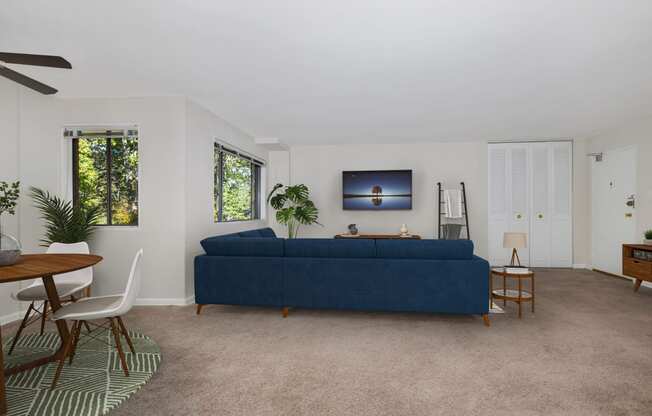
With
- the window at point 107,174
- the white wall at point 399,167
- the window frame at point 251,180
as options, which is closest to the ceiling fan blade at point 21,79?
the window at point 107,174

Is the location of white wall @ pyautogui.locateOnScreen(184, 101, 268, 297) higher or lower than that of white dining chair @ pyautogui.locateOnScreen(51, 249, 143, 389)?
higher

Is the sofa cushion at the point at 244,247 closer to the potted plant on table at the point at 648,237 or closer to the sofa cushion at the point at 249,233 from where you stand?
the sofa cushion at the point at 249,233

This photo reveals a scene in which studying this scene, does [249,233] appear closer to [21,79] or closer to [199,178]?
[199,178]

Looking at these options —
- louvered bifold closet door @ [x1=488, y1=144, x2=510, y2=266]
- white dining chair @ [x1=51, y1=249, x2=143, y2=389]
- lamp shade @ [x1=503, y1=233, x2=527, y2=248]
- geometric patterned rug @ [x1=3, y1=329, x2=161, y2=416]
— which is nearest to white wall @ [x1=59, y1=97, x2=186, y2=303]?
geometric patterned rug @ [x1=3, y1=329, x2=161, y2=416]

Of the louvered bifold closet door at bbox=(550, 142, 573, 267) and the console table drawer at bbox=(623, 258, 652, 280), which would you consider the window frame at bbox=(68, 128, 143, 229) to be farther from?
the louvered bifold closet door at bbox=(550, 142, 573, 267)

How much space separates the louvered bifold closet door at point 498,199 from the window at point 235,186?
4644 mm

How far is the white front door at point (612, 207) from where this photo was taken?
5.30 meters

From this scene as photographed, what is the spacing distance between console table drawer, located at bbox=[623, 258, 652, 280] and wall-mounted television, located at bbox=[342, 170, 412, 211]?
11.0 ft

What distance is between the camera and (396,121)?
207 inches

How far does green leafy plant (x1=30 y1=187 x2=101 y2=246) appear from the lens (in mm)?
3648

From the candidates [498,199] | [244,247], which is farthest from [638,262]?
[244,247]

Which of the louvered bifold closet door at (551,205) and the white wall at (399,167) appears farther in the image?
the white wall at (399,167)

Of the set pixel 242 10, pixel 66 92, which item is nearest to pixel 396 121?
pixel 242 10

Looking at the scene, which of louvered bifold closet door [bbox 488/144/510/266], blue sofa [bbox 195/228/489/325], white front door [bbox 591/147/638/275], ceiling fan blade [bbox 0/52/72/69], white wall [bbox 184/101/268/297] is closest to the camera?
ceiling fan blade [bbox 0/52/72/69]
